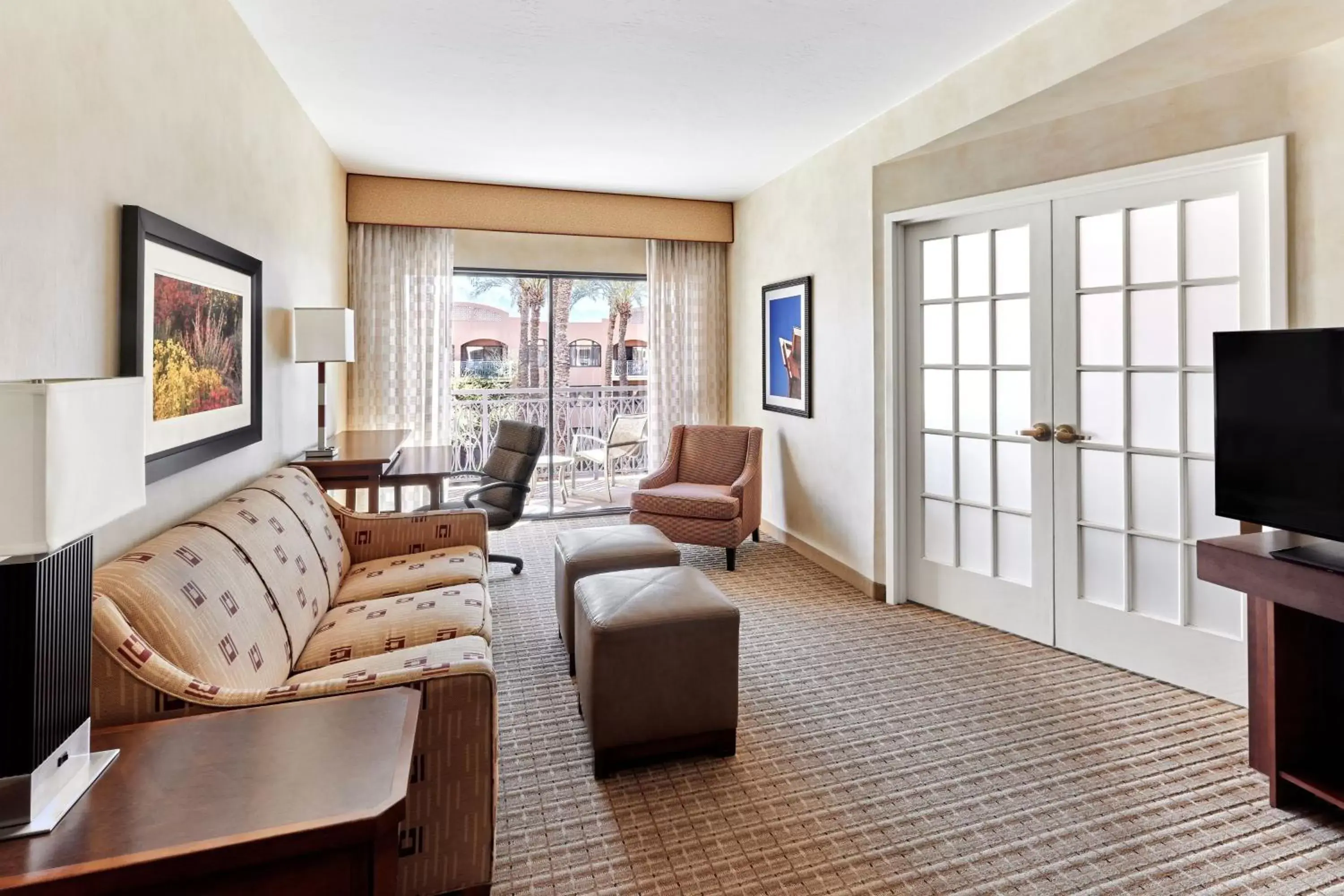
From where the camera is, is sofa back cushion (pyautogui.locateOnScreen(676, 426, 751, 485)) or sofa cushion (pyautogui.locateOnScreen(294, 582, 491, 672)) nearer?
sofa cushion (pyautogui.locateOnScreen(294, 582, 491, 672))

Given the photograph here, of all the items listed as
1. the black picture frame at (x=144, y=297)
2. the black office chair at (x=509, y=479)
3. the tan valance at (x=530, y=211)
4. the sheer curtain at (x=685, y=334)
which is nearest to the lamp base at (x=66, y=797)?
the black picture frame at (x=144, y=297)

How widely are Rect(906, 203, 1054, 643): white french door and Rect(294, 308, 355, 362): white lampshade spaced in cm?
289

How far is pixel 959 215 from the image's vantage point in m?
3.49

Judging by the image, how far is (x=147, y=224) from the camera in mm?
1890

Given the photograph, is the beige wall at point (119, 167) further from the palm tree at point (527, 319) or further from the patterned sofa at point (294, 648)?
the palm tree at point (527, 319)

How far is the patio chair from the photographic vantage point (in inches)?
247

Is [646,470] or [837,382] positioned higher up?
[837,382]

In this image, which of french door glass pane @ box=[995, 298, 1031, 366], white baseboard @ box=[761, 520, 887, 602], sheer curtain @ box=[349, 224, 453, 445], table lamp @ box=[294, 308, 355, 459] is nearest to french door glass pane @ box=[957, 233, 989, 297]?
french door glass pane @ box=[995, 298, 1031, 366]

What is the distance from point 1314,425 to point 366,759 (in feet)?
8.08

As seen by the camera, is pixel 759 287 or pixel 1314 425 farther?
pixel 759 287

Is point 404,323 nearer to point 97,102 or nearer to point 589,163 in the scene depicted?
point 589,163

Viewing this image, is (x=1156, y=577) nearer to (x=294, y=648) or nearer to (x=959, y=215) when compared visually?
(x=959, y=215)

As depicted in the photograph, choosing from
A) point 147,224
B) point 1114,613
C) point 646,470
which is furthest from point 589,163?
point 1114,613

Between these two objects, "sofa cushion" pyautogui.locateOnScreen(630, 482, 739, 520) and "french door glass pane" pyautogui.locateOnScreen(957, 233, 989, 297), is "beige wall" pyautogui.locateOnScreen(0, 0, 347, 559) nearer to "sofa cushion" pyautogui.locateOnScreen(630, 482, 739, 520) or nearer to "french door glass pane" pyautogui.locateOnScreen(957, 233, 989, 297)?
"sofa cushion" pyautogui.locateOnScreen(630, 482, 739, 520)
